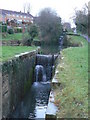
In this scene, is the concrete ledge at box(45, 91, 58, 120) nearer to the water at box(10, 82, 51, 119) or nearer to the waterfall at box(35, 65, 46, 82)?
the water at box(10, 82, 51, 119)

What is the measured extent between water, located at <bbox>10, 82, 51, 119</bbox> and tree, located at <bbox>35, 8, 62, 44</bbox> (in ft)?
81.7

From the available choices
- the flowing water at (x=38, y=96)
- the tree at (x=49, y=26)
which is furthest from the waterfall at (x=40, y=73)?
the tree at (x=49, y=26)

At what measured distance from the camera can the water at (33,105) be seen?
31.0 ft

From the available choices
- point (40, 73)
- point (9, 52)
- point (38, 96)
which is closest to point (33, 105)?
point (38, 96)

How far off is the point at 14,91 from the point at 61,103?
18.4ft

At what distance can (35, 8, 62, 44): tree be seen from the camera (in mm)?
38344

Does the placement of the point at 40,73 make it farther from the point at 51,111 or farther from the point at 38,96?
the point at 51,111

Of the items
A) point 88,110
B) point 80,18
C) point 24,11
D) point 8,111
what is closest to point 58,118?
point 88,110

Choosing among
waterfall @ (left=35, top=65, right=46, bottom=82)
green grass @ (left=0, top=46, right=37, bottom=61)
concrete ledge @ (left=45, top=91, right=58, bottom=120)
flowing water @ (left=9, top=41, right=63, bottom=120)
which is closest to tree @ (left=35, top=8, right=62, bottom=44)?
flowing water @ (left=9, top=41, right=63, bottom=120)

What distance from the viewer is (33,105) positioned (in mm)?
10828

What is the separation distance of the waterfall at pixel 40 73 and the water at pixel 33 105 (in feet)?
8.94

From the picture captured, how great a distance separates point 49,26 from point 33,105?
28.8m

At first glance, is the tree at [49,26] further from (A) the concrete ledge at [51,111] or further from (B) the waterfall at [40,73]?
(A) the concrete ledge at [51,111]

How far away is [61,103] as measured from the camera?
179 inches
